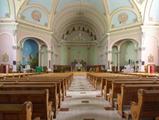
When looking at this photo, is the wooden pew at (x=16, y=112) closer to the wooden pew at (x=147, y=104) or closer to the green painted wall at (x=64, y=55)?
the wooden pew at (x=147, y=104)

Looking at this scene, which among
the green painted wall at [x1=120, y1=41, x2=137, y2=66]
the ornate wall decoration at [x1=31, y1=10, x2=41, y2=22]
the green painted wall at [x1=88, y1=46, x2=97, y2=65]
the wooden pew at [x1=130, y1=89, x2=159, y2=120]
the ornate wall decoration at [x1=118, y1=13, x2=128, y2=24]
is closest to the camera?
the wooden pew at [x1=130, y1=89, x2=159, y2=120]

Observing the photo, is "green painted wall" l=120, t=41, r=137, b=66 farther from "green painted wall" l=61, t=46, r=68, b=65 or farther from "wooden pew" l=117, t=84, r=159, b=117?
"wooden pew" l=117, t=84, r=159, b=117

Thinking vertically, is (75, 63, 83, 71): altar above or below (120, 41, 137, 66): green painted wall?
below

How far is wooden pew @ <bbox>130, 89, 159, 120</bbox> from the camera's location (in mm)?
4195

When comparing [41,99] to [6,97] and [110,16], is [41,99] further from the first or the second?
[110,16]

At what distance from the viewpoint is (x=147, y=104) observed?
4371 millimetres

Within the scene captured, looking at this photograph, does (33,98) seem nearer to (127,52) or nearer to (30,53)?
(30,53)

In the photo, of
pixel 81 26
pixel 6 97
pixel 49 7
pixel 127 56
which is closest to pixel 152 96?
pixel 6 97

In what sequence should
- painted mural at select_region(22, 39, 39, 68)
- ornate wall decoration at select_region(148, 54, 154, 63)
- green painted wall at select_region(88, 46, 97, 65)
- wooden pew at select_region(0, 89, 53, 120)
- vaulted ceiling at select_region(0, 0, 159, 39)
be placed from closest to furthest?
wooden pew at select_region(0, 89, 53, 120), vaulted ceiling at select_region(0, 0, 159, 39), ornate wall decoration at select_region(148, 54, 154, 63), painted mural at select_region(22, 39, 39, 68), green painted wall at select_region(88, 46, 97, 65)

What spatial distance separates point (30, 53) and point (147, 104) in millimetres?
28623

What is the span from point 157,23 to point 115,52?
933 centimetres

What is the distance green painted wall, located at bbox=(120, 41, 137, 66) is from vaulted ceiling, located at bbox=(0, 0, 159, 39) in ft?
11.1

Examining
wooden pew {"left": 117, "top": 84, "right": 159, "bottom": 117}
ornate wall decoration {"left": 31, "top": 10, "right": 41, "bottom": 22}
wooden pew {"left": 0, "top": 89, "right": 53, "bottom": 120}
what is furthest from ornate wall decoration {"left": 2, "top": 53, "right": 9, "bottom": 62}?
wooden pew {"left": 0, "top": 89, "right": 53, "bottom": 120}

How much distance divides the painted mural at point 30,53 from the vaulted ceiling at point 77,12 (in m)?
2.80
